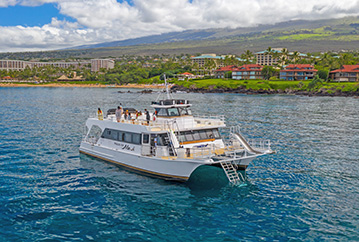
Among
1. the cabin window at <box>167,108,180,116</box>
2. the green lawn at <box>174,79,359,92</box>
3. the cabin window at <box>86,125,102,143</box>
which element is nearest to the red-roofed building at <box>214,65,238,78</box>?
the green lawn at <box>174,79,359,92</box>

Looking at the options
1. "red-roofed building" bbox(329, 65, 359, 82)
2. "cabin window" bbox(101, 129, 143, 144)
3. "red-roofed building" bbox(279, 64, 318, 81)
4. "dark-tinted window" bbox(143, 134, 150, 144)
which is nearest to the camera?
"dark-tinted window" bbox(143, 134, 150, 144)

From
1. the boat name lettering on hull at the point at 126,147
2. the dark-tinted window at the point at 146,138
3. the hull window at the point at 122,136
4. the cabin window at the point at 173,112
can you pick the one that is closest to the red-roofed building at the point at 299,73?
the cabin window at the point at 173,112

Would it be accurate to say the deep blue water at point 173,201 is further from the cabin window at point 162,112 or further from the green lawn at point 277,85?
the green lawn at point 277,85

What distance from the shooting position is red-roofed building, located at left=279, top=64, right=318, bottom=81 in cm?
13649

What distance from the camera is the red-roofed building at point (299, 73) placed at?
448 feet

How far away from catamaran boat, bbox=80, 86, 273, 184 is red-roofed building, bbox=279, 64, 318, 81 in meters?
124

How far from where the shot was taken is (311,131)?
3991 cm

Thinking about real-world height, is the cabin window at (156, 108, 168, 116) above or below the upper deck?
above

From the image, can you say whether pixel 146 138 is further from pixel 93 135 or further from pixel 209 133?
pixel 93 135

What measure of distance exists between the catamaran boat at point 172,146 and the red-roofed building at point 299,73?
123969mm

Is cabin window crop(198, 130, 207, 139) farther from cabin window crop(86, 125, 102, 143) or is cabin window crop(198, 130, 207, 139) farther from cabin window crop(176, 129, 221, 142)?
cabin window crop(86, 125, 102, 143)

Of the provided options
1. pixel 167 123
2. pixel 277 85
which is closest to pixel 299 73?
pixel 277 85

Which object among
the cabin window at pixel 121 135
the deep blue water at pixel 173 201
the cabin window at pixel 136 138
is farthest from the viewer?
the cabin window at pixel 121 135

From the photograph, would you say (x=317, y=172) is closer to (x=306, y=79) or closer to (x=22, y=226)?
(x=22, y=226)
